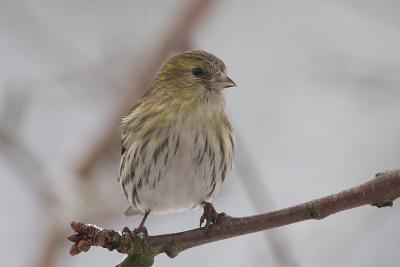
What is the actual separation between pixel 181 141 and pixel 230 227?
0.70m

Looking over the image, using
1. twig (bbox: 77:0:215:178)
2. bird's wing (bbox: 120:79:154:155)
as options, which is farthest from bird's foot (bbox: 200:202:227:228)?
twig (bbox: 77:0:215:178)

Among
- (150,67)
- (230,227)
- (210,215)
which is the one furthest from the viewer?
(150,67)

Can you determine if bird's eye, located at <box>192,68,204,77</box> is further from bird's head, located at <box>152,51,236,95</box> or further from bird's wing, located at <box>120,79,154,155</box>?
bird's wing, located at <box>120,79,154,155</box>

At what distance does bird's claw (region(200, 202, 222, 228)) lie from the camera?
282 centimetres

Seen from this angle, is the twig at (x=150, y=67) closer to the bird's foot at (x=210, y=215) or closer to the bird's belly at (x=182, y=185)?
the bird's belly at (x=182, y=185)

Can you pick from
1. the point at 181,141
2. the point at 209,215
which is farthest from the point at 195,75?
the point at 209,215

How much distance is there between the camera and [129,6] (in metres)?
6.20

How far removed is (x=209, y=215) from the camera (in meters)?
3.03

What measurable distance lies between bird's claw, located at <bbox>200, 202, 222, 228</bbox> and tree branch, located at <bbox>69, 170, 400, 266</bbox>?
32 mm

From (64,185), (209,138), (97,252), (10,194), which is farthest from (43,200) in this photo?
(10,194)

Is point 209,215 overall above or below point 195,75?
below

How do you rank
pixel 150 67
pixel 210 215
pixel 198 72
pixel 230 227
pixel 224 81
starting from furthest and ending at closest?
pixel 150 67, pixel 198 72, pixel 224 81, pixel 210 215, pixel 230 227

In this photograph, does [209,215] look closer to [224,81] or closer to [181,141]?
[181,141]

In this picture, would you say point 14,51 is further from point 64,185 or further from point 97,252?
point 64,185
